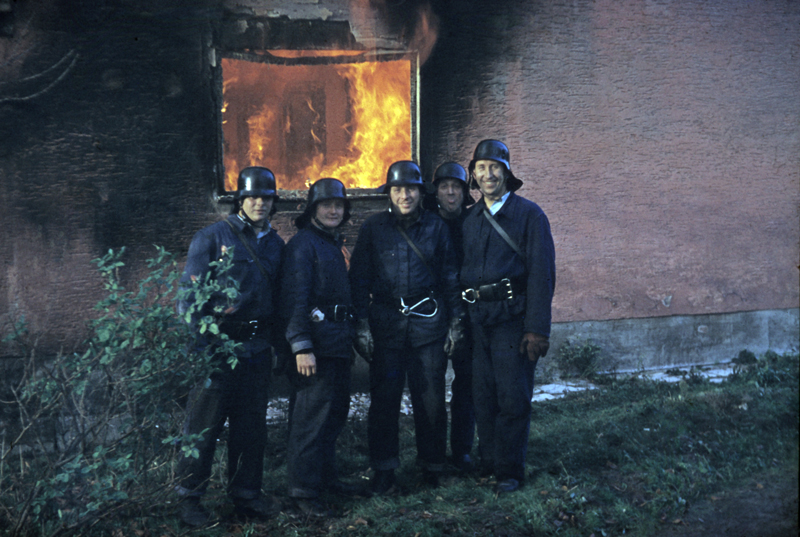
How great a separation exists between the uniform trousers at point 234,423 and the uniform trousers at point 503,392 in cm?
159

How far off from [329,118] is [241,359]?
162 inches

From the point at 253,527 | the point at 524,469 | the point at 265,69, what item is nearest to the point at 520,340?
the point at 524,469

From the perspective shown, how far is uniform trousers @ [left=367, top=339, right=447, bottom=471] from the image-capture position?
15.4 ft

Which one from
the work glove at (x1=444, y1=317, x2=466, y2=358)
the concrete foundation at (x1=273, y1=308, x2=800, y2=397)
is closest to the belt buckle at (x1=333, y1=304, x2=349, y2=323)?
the work glove at (x1=444, y1=317, x2=466, y2=358)

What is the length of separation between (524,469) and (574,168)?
14.1 ft

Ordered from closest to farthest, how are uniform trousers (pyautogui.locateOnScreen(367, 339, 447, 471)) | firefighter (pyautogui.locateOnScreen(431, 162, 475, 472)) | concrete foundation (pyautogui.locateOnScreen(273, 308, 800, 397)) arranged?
uniform trousers (pyautogui.locateOnScreen(367, 339, 447, 471))
firefighter (pyautogui.locateOnScreen(431, 162, 475, 472))
concrete foundation (pyautogui.locateOnScreen(273, 308, 800, 397))

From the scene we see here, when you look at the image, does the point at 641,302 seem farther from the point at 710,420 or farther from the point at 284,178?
the point at 284,178

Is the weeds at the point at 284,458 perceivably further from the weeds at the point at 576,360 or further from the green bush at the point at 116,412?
the weeds at the point at 576,360

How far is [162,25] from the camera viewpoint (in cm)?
639

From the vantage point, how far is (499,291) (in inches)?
181

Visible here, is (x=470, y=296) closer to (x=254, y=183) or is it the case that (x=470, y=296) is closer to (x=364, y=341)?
(x=364, y=341)

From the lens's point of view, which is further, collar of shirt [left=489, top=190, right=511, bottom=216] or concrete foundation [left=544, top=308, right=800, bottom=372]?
concrete foundation [left=544, top=308, right=800, bottom=372]

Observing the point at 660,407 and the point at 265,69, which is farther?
the point at 265,69

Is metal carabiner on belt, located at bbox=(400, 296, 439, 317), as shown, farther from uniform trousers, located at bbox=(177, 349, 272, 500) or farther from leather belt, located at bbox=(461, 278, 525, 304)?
uniform trousers, located at bbox=(177, 349, 272, 500)
